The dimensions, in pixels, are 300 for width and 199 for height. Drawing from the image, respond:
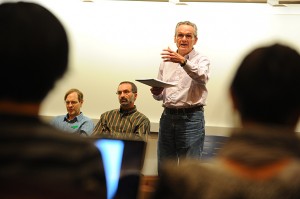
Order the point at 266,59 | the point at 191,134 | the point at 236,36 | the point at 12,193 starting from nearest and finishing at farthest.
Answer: the point at 12,193
the point at 266,59
the point at 191,134
the point at 236,36

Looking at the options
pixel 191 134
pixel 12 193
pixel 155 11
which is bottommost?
pixel 191 134

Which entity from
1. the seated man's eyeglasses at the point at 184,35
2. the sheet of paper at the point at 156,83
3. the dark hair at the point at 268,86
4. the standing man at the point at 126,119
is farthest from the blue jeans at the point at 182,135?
the dark hair at the point at 268,86

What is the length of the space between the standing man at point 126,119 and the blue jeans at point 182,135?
80cm

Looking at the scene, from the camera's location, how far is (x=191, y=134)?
14.9 feet

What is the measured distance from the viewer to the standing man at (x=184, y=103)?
4.53 metres

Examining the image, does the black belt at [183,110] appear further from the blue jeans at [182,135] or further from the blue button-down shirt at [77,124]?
the blue button-down shirt at [77,124]

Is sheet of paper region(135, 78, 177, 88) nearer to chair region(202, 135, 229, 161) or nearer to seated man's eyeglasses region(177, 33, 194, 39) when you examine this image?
seated man's eyeglasses region(177, 33, 194, 39)

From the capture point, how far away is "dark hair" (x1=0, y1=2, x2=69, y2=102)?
1281 millimetres

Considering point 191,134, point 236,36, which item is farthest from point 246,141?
point 236,36

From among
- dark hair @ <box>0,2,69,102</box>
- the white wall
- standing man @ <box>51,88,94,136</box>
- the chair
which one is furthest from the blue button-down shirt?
dark hair @ <box>0,2,69,102</box>

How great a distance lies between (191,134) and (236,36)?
83.1 inches

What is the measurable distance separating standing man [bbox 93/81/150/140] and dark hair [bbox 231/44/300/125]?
4089 millimetres

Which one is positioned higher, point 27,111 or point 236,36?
point 236,36

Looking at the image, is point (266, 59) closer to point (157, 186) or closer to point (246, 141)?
point (246, 141)
